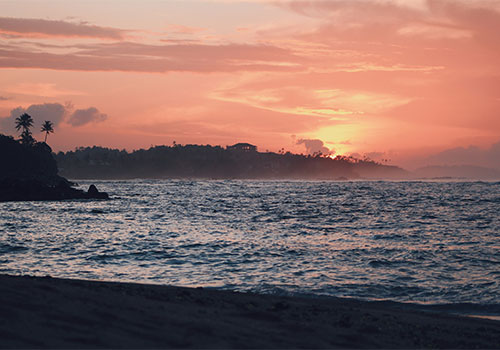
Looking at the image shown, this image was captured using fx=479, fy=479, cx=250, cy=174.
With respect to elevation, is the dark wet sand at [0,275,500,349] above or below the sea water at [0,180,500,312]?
above

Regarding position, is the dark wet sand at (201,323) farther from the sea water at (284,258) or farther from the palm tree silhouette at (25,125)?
the palm tree silhouette at (25,125)

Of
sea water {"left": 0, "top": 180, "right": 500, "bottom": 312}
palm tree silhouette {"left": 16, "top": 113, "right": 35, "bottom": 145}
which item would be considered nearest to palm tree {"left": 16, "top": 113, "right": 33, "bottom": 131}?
palm tree silhouette {"left": 16, "top": 113, "right": 35, "bottom": 145}

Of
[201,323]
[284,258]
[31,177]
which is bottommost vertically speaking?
[284,258]

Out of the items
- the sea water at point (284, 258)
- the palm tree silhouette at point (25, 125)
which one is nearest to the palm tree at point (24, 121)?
the palm tree silhouette at point (25, 125)

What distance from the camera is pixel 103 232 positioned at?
27.7 meters

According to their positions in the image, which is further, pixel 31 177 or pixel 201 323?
pixel 31 177

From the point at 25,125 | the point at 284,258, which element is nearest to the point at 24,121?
the point at 25,125

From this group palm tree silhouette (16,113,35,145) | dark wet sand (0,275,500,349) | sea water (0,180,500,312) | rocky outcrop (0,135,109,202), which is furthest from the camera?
palm tree silhouette (16,113,35,145)

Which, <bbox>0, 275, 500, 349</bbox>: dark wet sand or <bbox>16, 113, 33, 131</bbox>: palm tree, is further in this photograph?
<bbox>16, 113, 33, 131</bbox>: palm tree

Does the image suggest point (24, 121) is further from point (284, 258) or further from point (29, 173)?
point (284, 258)

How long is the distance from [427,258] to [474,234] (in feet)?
31.3

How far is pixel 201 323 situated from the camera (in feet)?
25.5

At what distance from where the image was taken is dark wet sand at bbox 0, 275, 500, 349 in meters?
6.79

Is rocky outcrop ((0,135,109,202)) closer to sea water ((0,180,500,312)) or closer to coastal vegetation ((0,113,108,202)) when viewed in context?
coastal vegetation ((0,113,108,202))
